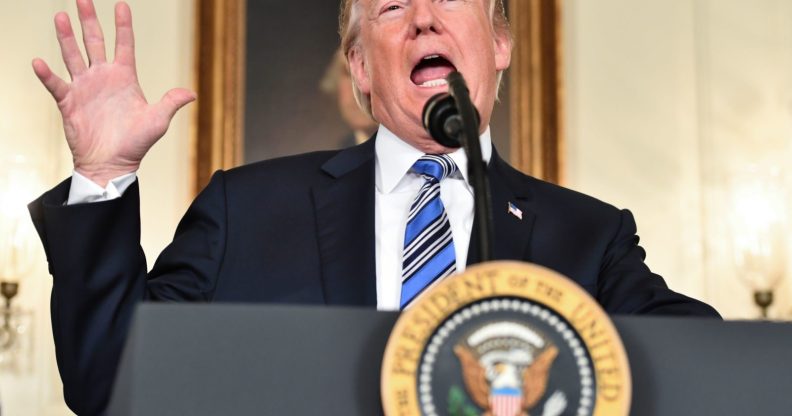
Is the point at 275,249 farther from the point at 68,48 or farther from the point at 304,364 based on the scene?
the point at 304,364

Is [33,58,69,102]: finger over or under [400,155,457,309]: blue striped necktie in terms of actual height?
over

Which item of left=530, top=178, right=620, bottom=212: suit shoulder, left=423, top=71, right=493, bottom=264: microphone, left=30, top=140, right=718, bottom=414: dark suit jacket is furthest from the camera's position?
left=530, top=178, right=620, bottom=212: suit shoulder

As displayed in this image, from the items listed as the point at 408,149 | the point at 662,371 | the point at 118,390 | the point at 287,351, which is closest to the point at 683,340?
the point at 662,371

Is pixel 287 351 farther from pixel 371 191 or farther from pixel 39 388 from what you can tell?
pixel 39 388

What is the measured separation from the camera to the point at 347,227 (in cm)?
182

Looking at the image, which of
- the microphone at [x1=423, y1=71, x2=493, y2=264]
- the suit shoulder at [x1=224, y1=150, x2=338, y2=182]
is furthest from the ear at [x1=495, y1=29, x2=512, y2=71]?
the microphone at [x1=423, y1=71, x2=493, y2=264]

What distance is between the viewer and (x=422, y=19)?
2.12 meters

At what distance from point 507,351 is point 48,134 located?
4225 mm

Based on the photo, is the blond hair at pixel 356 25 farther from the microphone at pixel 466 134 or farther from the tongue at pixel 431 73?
the microphone at pixel 466 134

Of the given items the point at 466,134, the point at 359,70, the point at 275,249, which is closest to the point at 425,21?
the point at 359,70

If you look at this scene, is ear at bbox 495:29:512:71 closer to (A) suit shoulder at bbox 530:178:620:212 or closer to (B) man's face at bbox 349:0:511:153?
(B) man's face at bbox 349:0:511:153

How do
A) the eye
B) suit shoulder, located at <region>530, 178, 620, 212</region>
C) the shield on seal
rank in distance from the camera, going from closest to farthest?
1. the shield on seal
2. suit shoulder, located at <region>530, 178, 620, 212</region>
3. the eye

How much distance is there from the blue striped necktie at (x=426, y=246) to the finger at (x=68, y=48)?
1.75 ft

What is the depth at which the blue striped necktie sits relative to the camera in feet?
5.47
